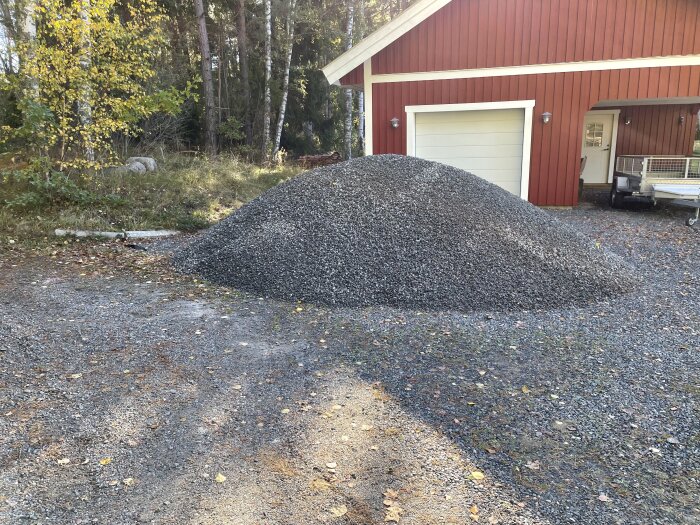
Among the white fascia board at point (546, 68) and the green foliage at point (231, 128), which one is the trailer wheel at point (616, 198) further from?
the green foliage at point (231, 128)

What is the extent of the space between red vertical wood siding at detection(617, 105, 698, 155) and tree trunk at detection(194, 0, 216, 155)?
1184 cm

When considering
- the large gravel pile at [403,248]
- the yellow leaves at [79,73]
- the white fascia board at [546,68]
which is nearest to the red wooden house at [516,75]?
the white fascia board at [546,68]

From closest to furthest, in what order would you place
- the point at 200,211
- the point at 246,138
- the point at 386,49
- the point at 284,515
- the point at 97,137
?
the point at 284,515 → the point at 97,137 → the point at 200,211 → the point at 386,49 → the point at 246,138

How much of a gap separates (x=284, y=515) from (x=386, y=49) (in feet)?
33.8

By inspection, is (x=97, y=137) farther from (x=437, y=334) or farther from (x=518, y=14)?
(x=518, y=14)

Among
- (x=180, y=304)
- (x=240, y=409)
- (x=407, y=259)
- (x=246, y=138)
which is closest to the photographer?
(x=240, y=409)

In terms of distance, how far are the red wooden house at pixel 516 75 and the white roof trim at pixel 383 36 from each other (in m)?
0.02

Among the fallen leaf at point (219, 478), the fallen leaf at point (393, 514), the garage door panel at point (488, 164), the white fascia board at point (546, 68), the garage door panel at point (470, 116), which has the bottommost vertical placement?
the fallen leaf at point (393, 514)

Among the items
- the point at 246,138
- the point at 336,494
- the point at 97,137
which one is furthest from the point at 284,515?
the point at 246,138

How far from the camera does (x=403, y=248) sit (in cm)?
553

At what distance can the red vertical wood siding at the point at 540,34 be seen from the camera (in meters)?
9.43

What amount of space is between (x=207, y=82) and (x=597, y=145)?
38.1 feet

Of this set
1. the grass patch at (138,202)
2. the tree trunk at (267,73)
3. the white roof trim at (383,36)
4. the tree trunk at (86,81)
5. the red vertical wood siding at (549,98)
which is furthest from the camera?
the tree trunk at (267,73)

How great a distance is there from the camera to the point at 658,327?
4.34 metres
